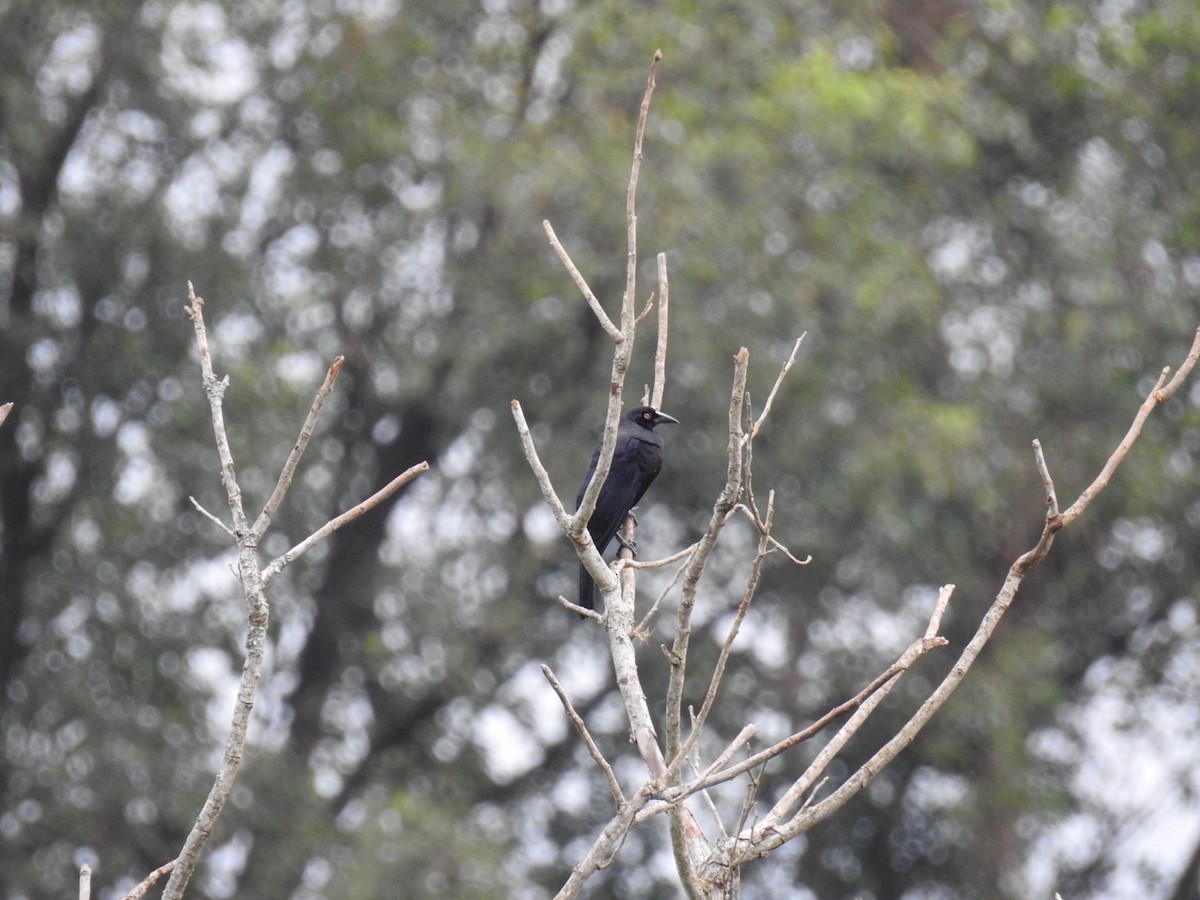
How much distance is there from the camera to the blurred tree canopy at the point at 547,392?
12.1m

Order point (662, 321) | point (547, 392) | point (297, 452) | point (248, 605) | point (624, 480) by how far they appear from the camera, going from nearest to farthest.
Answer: point (297, 452) < point (248, 605) < point (662, 321) < point (624, 480) < point (547, 392)

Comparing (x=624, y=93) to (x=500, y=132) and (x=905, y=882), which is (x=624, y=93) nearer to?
(x=500, y=132)

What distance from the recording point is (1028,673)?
46.7 ft

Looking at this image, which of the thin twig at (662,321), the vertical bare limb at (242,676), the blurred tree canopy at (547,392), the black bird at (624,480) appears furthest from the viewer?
the blurred tree canopy at (547,392)

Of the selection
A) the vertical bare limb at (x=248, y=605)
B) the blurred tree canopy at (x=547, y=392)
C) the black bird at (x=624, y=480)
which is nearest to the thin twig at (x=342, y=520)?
the vertical bare limb at (x=248, y=605)

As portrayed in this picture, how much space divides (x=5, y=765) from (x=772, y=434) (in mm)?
5784

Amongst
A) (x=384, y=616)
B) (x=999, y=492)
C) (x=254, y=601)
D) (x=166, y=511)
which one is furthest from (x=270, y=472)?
(x=254, y=601)

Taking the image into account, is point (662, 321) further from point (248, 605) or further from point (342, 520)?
point (248, 605)

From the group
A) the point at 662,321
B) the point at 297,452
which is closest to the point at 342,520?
the point at 297,452

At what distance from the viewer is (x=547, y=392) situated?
503 inches

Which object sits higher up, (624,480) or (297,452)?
(297,452)

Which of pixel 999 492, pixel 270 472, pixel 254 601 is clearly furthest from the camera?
pixel 999 492

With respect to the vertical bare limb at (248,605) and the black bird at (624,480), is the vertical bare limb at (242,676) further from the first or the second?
the black bird at (624,480)

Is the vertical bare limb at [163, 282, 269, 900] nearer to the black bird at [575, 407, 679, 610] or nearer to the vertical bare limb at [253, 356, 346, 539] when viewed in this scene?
the vertical bare limb at [253, 356, 346, 539]
